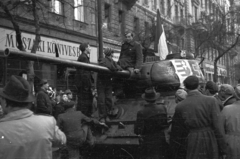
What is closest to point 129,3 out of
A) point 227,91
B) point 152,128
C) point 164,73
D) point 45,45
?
point 45,45

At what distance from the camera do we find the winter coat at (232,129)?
4.87 meters

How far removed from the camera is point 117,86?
23.9ft

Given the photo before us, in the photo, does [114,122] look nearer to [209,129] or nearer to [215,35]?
[209,129]

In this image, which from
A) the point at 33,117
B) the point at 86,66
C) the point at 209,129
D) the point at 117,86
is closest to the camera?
the point at 33,117

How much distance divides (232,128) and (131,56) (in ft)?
9.54

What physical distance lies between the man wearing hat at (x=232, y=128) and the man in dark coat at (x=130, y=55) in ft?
8.41

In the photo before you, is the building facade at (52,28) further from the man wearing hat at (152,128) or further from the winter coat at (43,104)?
the man wearing hat at (152,128)

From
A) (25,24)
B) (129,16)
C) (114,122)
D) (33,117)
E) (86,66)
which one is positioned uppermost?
(129,16)

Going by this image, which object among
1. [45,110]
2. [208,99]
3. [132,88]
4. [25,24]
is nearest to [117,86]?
[132,88]

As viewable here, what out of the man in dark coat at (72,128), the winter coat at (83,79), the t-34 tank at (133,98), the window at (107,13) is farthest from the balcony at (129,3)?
the man in dark coat at (72,128)

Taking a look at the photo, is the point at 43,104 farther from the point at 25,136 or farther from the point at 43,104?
the point at 25,136

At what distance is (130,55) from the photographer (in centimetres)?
732

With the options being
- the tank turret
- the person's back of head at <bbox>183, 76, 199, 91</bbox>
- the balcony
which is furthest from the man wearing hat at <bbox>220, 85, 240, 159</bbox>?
the balcony

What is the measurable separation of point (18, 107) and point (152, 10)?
75.9 feet
